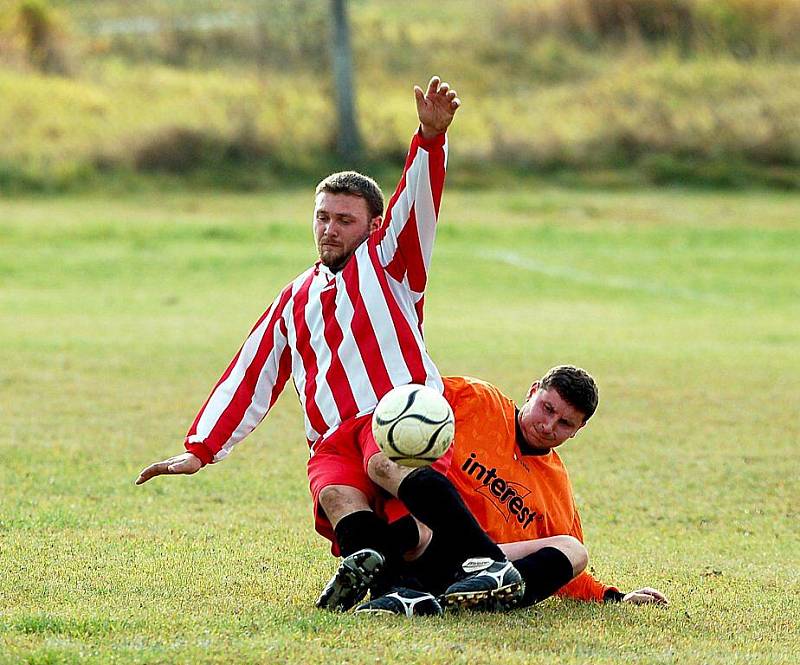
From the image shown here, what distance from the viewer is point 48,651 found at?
416 cm

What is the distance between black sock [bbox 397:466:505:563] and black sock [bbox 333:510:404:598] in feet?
0.63

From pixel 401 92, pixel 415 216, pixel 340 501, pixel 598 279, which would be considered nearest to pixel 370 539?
pixel 340 501

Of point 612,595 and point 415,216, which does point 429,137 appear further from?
point 612,595

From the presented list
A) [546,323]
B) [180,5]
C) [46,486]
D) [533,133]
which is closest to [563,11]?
[533,133]

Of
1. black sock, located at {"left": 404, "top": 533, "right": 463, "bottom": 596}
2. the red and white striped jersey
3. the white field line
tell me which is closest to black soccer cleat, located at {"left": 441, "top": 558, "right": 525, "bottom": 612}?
black sock, located at {"left": 404, "top": 533, "right": 463, "bottom": 596}

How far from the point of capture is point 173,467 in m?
5.61

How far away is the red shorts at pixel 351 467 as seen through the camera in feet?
17.3

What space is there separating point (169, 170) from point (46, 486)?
21207mm

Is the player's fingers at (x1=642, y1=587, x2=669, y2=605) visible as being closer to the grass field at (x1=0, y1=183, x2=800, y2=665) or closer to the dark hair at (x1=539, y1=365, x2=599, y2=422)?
the grass field at (x1=0, y1=183, x2=800, y2=665)

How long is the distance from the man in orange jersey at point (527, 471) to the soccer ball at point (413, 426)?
1.33 feet

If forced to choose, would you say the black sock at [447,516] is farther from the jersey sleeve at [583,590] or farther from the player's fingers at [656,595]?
the player's fingers at [656,595]

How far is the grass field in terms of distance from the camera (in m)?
4.69

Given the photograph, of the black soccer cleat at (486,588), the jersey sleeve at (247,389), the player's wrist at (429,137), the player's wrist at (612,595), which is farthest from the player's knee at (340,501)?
the player's wrist at (429,137)

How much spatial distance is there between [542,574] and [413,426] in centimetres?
76
